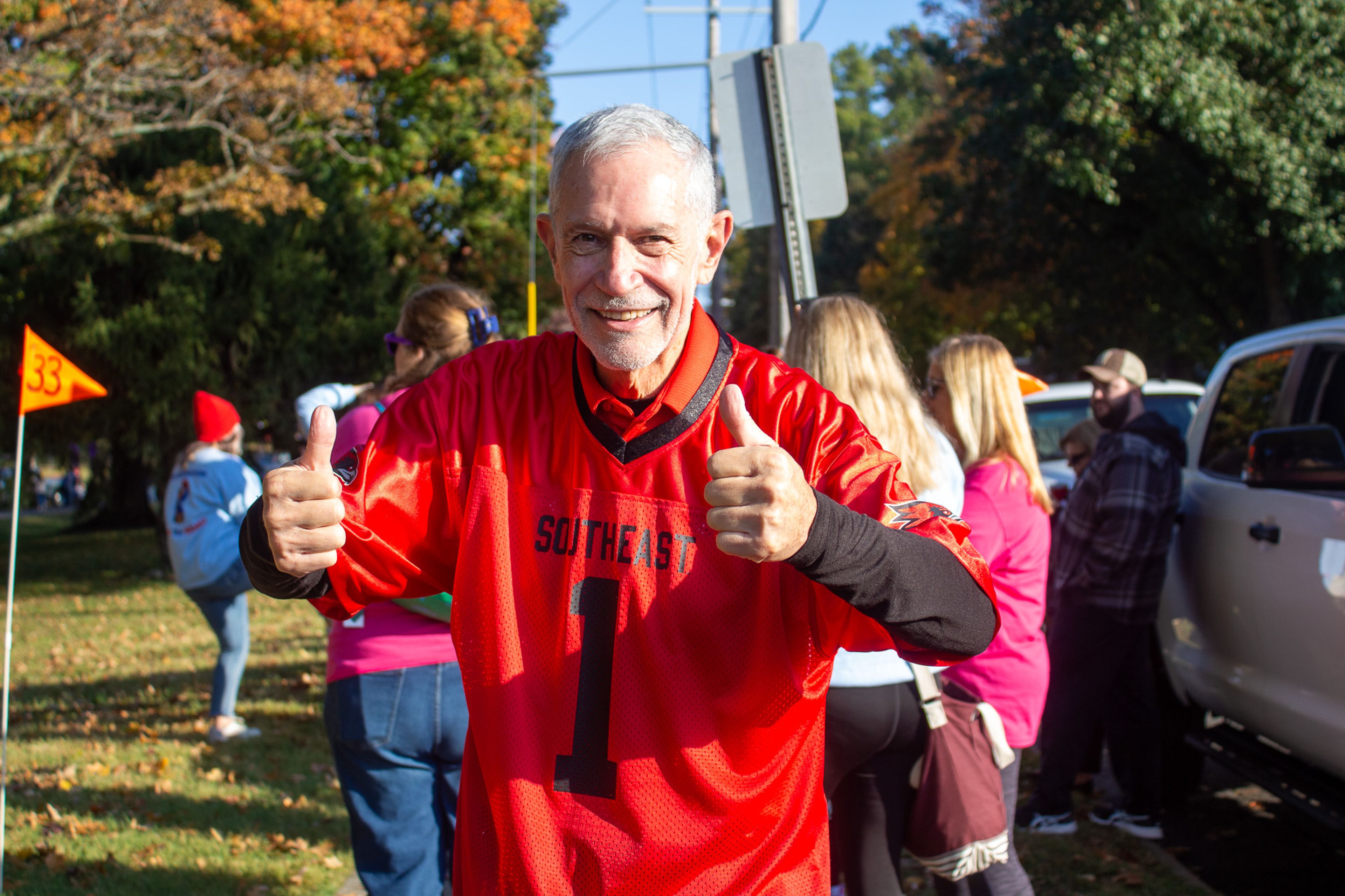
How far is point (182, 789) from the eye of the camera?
19.9ft

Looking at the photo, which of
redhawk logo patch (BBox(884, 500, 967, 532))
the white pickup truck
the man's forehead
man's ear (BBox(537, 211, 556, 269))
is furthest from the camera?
the white pickup truck

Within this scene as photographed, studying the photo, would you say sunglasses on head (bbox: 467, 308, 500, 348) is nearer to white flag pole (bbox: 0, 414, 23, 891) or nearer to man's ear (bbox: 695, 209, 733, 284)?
man's ear (bbox: 695, 209, 733, 284)

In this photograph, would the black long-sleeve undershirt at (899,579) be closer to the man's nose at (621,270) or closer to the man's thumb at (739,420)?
the man's thumb at (739,420)

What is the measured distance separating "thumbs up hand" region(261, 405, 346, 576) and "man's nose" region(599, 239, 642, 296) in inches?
19.3

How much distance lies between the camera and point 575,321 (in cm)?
187

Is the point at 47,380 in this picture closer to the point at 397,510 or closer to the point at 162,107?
the point at 397,510

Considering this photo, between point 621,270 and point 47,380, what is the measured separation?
5212 mm

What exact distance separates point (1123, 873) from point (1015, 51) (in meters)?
17.9

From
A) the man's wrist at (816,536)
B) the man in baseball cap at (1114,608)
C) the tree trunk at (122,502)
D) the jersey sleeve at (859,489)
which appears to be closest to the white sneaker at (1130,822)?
the man in baseball cap at (1114,608)

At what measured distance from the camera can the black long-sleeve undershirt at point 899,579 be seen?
4.96ft

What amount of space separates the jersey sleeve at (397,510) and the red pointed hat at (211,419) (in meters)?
5.57

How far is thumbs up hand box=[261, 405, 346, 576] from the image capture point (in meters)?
1.66

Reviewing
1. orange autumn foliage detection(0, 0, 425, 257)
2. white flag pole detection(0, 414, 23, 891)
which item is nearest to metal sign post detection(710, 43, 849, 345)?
white flag pole detection(0, 414, 23, 891)

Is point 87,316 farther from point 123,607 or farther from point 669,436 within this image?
point 669,436
